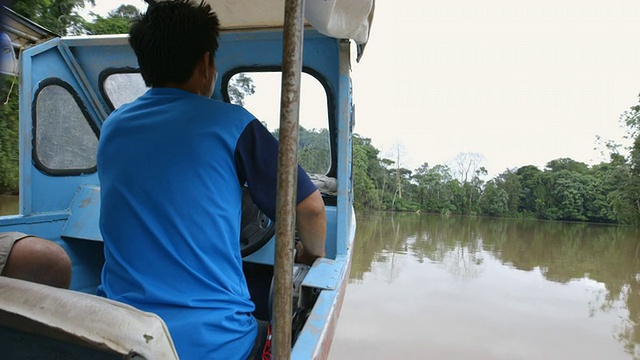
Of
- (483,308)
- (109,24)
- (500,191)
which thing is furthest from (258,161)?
(500,191)

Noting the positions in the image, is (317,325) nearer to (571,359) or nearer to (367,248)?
(571,359)

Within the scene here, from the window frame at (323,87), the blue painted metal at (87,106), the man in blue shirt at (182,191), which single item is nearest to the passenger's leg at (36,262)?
the man in blue shirt at (182,191)

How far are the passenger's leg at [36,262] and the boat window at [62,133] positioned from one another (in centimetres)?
180

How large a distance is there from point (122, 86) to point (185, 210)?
7.78ft

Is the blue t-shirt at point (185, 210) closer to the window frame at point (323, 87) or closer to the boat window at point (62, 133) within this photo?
the window frame at point (323, 87)

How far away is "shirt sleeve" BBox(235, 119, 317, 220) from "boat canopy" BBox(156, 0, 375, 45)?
25.6 inches

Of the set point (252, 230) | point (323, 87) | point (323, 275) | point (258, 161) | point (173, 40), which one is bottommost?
point (323, 275)

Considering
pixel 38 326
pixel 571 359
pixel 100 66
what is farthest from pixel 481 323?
pixel 38 326

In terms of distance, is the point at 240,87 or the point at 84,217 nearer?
the point at 84,217

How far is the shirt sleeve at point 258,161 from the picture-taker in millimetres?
935

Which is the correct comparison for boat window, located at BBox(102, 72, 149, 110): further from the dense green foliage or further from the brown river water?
the dense green foliage

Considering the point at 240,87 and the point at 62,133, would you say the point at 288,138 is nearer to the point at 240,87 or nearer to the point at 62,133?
the point at 240,87

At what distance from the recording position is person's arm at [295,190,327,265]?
110cm

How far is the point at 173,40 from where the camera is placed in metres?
0.99
